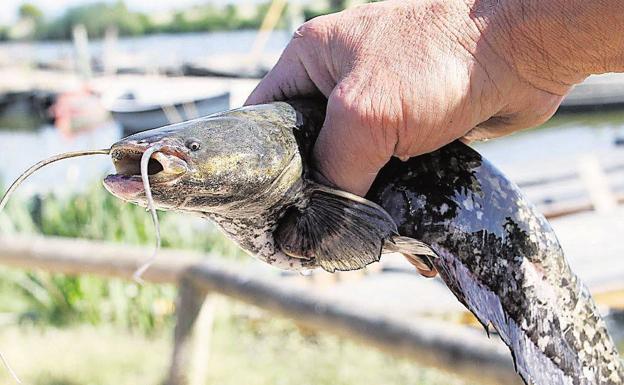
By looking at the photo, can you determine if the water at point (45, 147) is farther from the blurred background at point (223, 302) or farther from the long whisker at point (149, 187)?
the long whisker at point (149, 187)

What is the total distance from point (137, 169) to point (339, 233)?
0.39 m

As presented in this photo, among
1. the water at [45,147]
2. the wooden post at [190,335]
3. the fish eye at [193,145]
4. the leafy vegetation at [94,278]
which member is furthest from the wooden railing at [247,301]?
the water at [45,147]

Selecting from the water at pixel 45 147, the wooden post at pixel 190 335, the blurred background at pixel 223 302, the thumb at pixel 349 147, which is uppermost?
the thumb at pixel 349 147

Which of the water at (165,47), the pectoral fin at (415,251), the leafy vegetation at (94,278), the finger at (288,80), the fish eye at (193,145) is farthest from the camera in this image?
the water at (165,47)

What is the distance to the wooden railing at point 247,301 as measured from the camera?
2994 mm

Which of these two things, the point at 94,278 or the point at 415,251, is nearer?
the point at 415,251

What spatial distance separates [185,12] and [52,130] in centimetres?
3745

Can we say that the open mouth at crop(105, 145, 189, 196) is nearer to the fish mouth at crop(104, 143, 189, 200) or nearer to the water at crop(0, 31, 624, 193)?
the fish mouth at crop(104, 143, 189, 200)

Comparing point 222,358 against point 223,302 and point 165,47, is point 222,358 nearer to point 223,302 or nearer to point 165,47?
point 223,302

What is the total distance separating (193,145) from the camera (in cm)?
138

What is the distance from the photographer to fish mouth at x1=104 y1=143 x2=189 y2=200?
4.22ft

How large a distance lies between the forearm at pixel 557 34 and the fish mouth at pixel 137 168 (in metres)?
0.59

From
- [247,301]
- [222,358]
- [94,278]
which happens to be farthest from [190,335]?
[94,278]

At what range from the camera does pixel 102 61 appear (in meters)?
33.4
